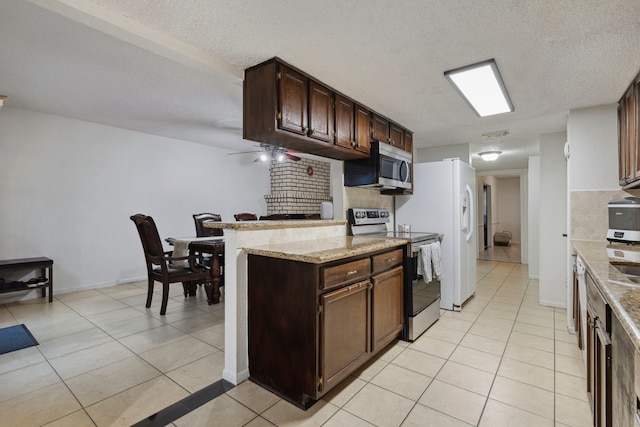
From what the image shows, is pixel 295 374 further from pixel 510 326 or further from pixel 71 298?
pixel 71 298

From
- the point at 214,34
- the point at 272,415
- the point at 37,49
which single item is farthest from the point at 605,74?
the point at 37,49

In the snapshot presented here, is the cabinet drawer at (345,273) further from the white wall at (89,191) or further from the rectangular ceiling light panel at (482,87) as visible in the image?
the white wall at (89,191)

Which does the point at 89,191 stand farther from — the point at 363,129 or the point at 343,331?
the point at 343,331

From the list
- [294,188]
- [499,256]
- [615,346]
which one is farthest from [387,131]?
[499,256]

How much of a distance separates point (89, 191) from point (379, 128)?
4.12m

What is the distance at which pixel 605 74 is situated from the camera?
2207 mm

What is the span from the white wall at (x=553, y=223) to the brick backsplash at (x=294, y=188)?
385cm

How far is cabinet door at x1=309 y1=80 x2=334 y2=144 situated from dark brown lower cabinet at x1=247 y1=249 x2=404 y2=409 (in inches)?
40.9

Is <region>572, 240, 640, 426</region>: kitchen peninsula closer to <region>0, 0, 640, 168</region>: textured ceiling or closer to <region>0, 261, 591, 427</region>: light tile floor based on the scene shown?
<region>0, 261, 591, 427</region>: light tile floor

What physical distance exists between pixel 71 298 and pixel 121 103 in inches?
101

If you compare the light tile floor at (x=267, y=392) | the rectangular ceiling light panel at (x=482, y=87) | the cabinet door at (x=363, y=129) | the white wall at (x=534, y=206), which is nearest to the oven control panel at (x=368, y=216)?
the cabinet door at (x=363, y=129)

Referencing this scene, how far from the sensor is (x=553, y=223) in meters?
3.62

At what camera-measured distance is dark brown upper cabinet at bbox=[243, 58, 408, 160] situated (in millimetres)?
2086

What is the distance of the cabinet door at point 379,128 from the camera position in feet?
10.3
